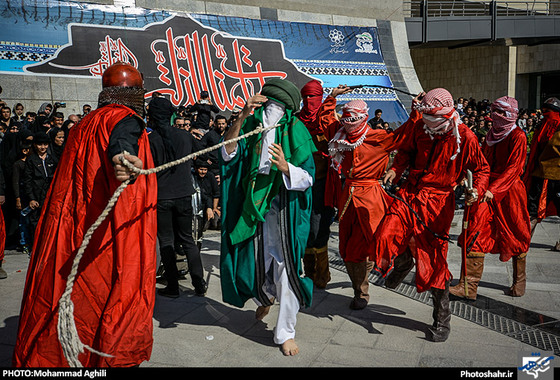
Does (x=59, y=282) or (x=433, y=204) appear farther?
(x=433, y=204)

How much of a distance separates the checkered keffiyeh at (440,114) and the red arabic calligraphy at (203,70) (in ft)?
31.3

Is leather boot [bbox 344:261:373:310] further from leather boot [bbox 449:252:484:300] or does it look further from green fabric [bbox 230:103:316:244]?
green fabric [bbox 230:103:316:244]

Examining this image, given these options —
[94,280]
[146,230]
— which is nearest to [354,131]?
[146,230]

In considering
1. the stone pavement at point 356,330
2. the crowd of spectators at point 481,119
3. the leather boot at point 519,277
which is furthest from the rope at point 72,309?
the crowd of spectators at point 481,119

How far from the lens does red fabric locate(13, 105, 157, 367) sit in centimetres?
290

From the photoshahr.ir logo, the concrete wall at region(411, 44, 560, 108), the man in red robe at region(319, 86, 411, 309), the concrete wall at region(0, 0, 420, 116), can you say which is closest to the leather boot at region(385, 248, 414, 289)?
the man in red robe at region(319, 86, 411, 309)

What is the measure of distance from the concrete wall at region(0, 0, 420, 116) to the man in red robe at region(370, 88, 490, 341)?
387 inches

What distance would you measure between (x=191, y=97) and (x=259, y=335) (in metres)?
9.78

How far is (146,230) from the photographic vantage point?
10.3 feet

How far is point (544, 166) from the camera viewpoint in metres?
6.02

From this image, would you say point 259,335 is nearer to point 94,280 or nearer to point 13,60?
point 94,280

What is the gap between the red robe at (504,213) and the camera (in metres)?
4.88

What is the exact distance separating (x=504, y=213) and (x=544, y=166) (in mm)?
1144

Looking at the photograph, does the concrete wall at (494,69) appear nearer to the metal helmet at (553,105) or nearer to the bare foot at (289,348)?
the metal helmet at (553,105)
